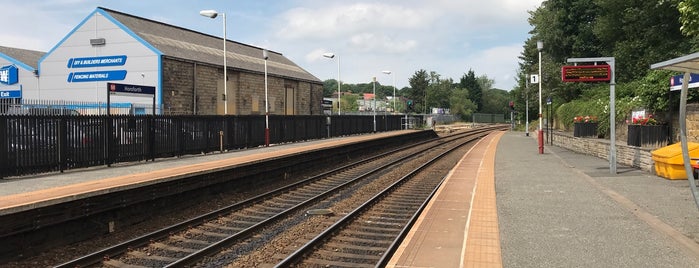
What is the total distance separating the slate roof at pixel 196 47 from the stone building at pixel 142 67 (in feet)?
0.41

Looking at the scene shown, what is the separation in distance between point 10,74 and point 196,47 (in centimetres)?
1557

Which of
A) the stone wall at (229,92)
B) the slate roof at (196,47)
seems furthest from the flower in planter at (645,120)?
→ the slate roof at (196,47)

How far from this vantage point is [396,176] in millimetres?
16625

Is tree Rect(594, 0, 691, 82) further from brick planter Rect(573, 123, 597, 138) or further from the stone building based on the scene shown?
the stone building

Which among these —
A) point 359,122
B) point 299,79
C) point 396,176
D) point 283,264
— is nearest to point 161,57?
point 359,122

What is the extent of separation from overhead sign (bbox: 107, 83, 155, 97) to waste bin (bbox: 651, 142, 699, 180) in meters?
16.6

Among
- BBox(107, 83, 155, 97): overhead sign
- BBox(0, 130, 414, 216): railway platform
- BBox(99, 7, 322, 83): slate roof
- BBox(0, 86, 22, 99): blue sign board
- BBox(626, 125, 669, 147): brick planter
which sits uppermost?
BBox(99, 7, 322, 83): slate roof

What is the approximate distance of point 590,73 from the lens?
15656 millimetres

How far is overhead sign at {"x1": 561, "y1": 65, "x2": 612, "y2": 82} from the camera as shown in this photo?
611 inches

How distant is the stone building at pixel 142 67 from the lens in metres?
35.0

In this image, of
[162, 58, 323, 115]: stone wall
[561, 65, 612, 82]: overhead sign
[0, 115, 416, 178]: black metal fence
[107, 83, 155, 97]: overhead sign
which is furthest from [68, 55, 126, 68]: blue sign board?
[561, 65, 612, 82]: overhead sign

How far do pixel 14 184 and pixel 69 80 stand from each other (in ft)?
103

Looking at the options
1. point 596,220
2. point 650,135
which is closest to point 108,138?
Result: point 596,220

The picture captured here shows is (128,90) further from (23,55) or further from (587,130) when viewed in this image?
(23,55)
